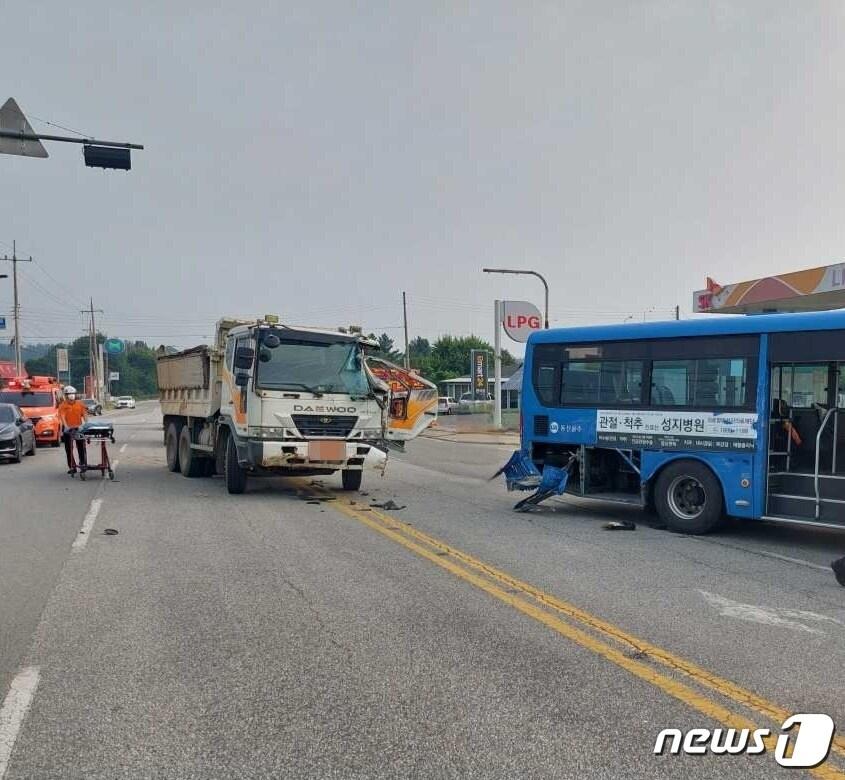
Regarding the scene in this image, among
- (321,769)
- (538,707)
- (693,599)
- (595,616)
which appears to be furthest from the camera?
(693,599)

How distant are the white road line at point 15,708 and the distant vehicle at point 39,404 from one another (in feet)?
73.8

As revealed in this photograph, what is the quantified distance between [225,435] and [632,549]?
7627mm

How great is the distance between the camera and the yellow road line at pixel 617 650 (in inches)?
171

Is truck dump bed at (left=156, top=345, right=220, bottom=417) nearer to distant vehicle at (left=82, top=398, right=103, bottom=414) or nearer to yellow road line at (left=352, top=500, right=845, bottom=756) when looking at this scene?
distant vehicle at (left=82, top=398, right=103, bottom=414)

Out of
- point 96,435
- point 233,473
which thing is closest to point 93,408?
point 96,435

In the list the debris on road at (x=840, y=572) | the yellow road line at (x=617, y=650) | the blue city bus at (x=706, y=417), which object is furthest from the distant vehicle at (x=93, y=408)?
the debris on road at (x=840, y=572)

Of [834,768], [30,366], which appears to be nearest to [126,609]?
[834,768]

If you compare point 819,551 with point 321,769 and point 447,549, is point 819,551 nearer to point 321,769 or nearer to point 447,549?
point 447,549

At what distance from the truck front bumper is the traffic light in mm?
4508

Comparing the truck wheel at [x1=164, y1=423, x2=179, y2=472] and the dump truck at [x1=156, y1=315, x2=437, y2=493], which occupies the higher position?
the dump truck at [x1=156, y1=315, x2=437, y2=493]

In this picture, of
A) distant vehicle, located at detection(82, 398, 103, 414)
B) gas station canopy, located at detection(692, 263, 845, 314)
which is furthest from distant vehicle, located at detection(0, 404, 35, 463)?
gas station canopy, located at detection(692, 263, 845, 314)

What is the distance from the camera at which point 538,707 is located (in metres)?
4.40

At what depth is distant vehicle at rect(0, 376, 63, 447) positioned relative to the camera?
26.0 meters

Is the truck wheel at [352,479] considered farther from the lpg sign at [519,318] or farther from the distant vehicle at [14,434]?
the lpg sign at [519,318]
